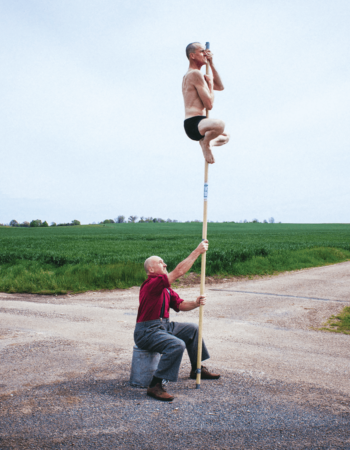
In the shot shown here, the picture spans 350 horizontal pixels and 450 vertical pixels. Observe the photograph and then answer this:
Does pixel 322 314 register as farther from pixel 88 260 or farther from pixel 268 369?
pixel 88 260

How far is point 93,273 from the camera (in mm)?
13219

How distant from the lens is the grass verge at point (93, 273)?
40.3ft

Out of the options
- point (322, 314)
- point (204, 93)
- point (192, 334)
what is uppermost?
point (204, 93)

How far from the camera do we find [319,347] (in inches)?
264

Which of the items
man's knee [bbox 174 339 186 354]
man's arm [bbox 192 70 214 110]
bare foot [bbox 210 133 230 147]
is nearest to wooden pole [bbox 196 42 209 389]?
man's arm [bbox 192 70 214 110]

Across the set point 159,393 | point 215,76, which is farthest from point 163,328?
point 215,76

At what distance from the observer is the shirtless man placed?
501 centimetres

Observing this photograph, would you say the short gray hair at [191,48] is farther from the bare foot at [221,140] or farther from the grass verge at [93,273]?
the grass verge at [93,273]

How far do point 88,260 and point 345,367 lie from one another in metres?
13.3

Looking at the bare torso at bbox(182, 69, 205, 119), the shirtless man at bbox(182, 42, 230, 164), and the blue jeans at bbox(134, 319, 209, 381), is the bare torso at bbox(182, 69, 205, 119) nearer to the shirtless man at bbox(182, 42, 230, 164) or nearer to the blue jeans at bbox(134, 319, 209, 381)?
the shirtless man at bbox(182, 42, 230, 164)

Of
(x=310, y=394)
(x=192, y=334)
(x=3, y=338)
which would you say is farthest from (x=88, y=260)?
(x=310, y=394)

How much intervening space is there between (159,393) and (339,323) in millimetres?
5727

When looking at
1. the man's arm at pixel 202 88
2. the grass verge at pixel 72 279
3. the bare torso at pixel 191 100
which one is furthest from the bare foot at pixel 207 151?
the grass verge at pixel 72 279

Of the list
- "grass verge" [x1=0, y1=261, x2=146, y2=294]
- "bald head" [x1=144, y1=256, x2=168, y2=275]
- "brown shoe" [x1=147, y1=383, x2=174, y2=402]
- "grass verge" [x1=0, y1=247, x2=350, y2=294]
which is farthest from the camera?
"grass verge" [x1=0, y1=247, x2=350, y2=294]
